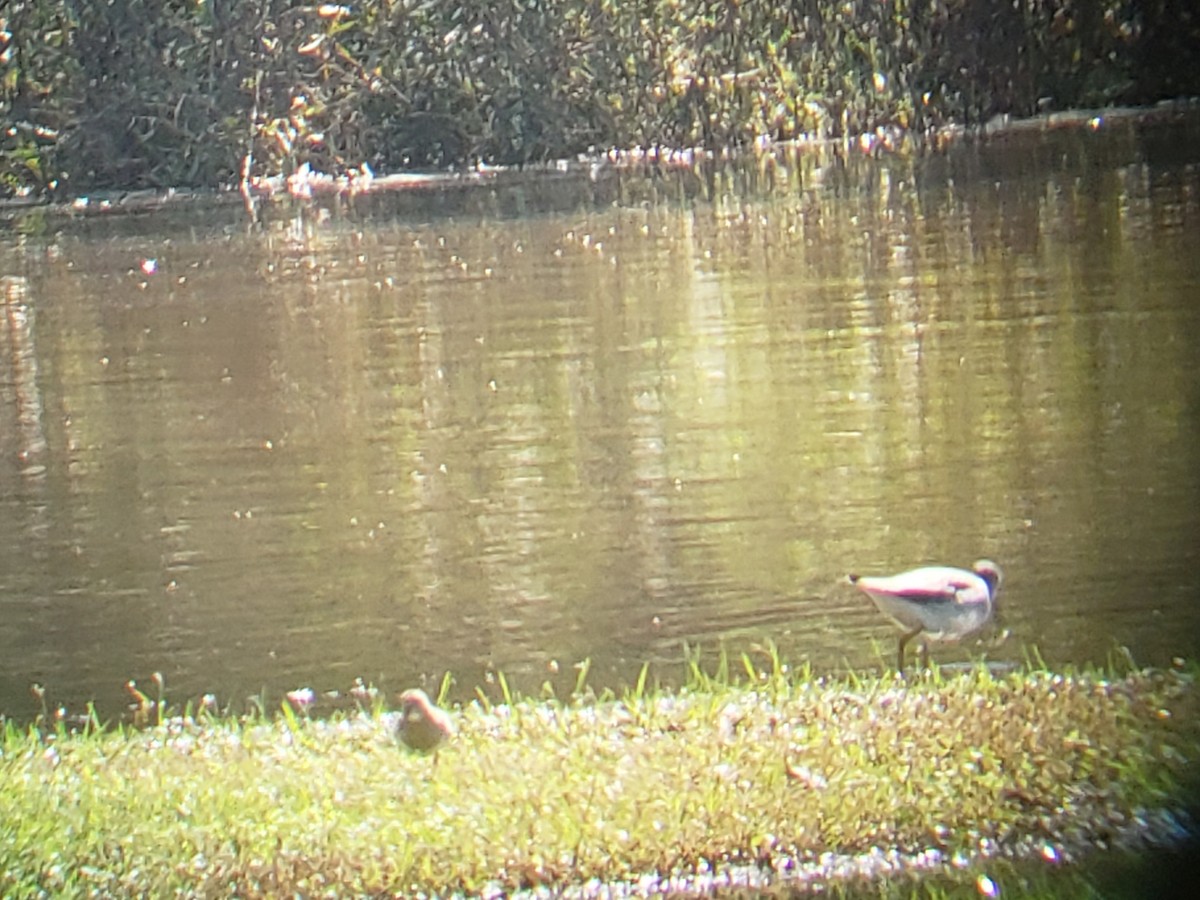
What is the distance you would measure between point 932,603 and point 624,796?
2.08 ft

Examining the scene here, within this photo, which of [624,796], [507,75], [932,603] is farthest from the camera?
[507,75]

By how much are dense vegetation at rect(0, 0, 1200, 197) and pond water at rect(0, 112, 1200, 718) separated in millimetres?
313

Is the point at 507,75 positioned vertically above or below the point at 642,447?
above

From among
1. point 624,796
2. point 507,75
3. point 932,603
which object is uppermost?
point 507,75

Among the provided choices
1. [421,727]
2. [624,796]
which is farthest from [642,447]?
[624,796]

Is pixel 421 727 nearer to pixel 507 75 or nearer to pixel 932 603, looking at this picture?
pixel 932 603

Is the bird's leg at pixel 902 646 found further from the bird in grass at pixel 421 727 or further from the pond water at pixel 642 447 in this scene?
the bird in grass at pixel 421 727

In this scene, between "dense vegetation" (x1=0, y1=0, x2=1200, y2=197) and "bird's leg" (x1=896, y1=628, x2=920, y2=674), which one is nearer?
"bird's leg" (x1=896, y1=628, x2=920, y2=674)

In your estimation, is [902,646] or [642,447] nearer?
[902,646]

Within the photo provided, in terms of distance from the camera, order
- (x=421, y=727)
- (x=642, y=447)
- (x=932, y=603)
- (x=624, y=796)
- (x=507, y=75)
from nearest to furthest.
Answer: (x=624, y=796) < (x=421, y=727) < (x=932, y=603) < (x=642, y=447) < (x=507, y=75)

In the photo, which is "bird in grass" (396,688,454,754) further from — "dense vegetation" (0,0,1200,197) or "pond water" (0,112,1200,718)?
"dense vegetation" (0,0,1200,197)

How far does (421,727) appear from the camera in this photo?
9.50 feet

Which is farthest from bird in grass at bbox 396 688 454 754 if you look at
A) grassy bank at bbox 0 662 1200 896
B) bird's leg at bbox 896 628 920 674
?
bird's leg at bbox 896 628 920 674

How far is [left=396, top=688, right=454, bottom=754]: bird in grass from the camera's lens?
2.89 meters
